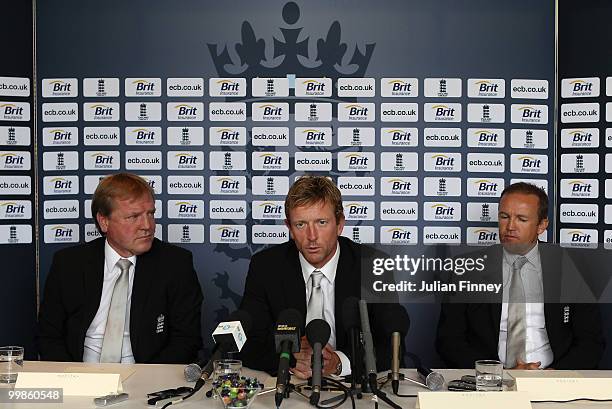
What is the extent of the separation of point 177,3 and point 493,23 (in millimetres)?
1690

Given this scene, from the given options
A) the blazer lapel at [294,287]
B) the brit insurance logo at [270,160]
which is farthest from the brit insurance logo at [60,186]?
the blazer lapel at [294,287]

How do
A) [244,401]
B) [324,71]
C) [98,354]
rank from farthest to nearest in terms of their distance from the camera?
[324,71] < [98,354] < [244,401]

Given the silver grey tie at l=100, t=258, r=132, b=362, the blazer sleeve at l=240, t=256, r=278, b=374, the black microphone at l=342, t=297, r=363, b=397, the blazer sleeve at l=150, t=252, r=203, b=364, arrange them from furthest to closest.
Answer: the blazer sleeve at l=150, t=252, r=203, b=364 < the silver grey tie at l=100, t=258, r=132, b=362 < the blazer sleeve at l=240, t=256, r=278, b=374 < the black microphone at l=342, t=297, r=363, b=397

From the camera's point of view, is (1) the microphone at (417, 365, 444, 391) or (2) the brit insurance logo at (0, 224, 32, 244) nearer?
(1) the microphone at (417, 365, 444, 391)

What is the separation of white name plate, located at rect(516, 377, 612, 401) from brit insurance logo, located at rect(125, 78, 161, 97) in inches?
105

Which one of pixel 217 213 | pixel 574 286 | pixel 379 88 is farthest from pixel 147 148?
pixel 574 286

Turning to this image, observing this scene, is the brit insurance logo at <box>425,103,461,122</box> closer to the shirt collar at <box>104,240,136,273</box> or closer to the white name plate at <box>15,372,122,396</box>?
the shirt collar at <box>104,240,136,273</box>

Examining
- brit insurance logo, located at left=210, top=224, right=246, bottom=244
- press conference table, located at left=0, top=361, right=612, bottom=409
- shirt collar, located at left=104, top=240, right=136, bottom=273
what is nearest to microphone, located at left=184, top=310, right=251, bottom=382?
press conference table, located at left=0, top=361, right=612, bottom=409

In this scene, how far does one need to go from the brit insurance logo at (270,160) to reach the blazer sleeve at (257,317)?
1025 millimetres

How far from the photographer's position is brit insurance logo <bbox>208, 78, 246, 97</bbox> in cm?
441

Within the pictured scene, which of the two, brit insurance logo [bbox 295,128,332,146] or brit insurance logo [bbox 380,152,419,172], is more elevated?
brit insurance logo [bbox 295,128,332,146]

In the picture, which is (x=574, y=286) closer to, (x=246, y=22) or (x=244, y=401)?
(x=244, y=401)

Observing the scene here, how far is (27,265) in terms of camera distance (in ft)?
14.7

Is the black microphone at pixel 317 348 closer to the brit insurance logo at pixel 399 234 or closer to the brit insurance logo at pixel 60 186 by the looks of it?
the brit insurance logo at pixel 399 234
